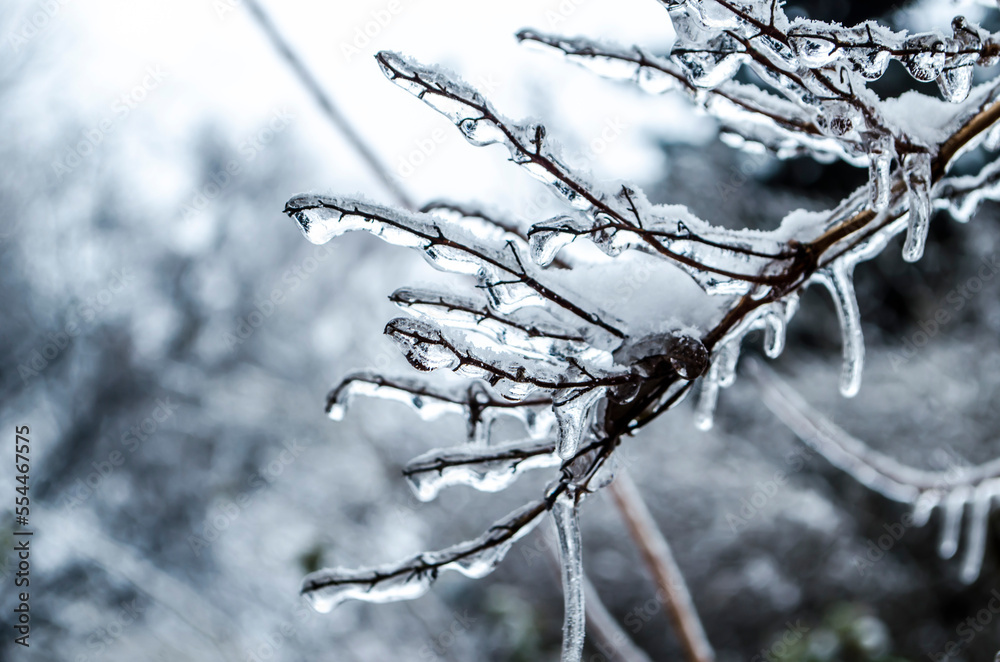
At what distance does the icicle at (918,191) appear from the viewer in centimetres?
48

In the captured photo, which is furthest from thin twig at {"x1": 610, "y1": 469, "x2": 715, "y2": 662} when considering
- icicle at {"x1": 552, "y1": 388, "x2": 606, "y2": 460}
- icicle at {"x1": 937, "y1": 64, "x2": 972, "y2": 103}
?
icicle at {"x1": 937, "y1": 64, "x2": 972, "y2": 103}

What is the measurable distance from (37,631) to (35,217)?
2.47 meters

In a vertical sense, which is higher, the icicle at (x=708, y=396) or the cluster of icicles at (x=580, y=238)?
the cluster of icicles at (x=580, y=238)

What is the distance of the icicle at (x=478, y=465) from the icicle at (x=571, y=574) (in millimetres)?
45

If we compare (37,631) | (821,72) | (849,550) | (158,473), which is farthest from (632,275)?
(158,473)

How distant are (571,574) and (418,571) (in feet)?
0.44

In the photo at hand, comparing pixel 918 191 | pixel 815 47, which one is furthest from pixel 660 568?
pixel 815 47

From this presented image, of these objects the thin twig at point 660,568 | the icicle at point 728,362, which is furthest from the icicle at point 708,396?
the thin twig at point 660,568

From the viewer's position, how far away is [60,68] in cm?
382

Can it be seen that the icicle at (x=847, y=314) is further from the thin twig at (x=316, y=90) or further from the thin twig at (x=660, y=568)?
the thin twig at (x=316, y=90)

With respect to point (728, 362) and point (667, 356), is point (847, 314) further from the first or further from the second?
point (667, 356)

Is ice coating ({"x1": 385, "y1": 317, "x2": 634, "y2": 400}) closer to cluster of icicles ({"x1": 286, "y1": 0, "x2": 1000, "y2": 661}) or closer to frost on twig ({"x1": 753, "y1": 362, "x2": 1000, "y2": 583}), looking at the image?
cluster of icicles ({"x1": 286, "y1": 0, "x2": 1000, "y2": 661})

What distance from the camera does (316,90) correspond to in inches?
39.2

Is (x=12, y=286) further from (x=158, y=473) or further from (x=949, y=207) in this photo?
(x=949, y=207)
